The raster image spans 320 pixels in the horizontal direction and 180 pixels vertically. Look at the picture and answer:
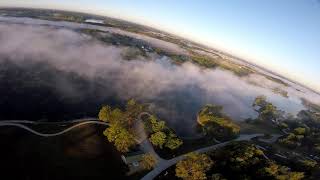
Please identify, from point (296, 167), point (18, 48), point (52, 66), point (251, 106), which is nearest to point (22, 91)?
point (52, 66)

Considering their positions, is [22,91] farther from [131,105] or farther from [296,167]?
[296,167]

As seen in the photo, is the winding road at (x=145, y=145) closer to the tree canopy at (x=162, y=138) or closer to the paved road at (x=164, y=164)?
the paved road at (x=164, y=164)

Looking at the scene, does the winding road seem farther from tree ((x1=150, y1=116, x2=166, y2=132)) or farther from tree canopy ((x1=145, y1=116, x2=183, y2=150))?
tree ((x1=150, y1=116, x2=166, y2=132))

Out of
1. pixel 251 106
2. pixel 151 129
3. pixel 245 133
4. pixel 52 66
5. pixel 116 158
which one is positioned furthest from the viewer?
pixel 251 106

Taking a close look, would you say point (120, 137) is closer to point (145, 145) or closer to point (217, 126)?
point (145, 145)

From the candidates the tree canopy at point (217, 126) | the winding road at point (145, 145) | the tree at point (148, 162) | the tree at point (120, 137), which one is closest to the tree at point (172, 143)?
the winding road at point (145, 145)

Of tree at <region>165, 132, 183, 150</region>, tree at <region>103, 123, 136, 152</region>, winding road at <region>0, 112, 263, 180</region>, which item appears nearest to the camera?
winding road at <region>0, 112, 263, 180</region>

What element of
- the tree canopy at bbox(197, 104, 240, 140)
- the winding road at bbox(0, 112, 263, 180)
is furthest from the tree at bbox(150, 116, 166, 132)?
the tree canopy at bbox(197, 104, 240, 140)
